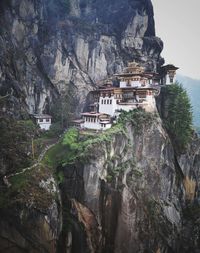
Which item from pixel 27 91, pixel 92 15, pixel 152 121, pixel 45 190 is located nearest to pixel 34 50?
pixel 27 91

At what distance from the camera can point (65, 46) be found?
57531mm

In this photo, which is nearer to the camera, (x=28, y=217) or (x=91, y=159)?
(x=28, y=217)

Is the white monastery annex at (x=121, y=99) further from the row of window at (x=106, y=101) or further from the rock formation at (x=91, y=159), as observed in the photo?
the rock formation at (x=91, y=159)

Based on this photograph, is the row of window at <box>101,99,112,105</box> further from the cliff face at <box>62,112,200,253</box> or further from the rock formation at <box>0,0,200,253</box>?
the cliff face at <box>62,112,200,253</box>

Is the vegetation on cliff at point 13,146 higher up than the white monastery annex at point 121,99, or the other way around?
the white monastery annex at point 121,99

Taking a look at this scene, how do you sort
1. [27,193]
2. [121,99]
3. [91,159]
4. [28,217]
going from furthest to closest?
[121,99] < [91,159] < [27,193] < [28,217]

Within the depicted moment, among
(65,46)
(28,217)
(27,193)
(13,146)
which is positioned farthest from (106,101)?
(28,217)

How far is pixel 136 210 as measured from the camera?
39.8 m

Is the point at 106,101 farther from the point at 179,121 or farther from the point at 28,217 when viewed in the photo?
the point at 28,217

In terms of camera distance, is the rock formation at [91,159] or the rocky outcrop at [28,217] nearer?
the rocky outcrop at [28,217]

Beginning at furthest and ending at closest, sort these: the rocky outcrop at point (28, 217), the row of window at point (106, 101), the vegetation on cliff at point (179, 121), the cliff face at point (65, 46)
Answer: the vegetation on cliff at point (179, 121), the row of window at point (106, 101), the cliff face at point (65, 46), the rocky outcrop at point (28, 217)

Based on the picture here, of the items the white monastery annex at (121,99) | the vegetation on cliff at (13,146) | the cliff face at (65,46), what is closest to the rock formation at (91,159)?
the cliff face at (65,46)

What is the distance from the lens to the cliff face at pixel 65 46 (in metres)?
46.8

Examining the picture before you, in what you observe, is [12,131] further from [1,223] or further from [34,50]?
[34,50]
